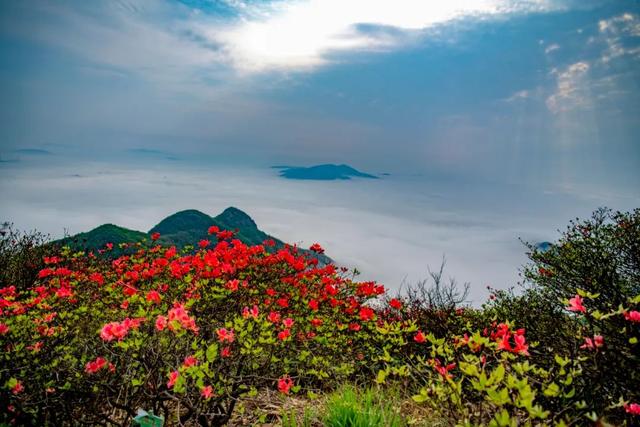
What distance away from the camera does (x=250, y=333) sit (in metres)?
4.39

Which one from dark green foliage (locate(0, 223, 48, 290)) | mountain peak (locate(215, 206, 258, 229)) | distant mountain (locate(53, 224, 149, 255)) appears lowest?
mountain peak (locate(215, 206, 258, 229))

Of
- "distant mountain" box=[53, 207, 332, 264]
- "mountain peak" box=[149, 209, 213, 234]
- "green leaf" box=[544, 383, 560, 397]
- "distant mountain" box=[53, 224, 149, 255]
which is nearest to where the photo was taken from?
"green leaf" box=[544, 383, 560, 397]

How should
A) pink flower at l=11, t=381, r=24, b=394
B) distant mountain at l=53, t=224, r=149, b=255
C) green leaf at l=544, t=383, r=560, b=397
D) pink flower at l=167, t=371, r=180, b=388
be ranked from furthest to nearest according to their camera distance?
distant mountain at l=53, t=224, r=149, b=255, pink flower at l=11, t=381, r=24, b=394, pink flower at l=167, t=371, r=180, b=388, green leaf at l=544, t=383, r=560, b=397

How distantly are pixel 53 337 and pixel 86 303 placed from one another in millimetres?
1970

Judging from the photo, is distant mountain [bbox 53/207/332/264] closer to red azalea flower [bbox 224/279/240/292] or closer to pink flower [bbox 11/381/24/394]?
red azalea flower [bbox 224/279/240/292]

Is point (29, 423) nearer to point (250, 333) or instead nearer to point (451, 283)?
point (250, 333)

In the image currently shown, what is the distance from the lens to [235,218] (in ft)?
312

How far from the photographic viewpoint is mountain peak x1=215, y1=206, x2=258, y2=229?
304 feet

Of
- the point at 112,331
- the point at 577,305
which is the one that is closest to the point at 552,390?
the point at 577,305

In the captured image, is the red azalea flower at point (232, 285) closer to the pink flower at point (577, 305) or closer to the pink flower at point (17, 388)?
the pink flower at point (17, 388)

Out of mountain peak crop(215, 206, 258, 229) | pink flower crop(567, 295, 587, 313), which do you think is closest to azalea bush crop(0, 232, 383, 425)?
pink flower crop(567, 295, 587, 313)

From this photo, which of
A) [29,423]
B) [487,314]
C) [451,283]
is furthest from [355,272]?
[29,423]

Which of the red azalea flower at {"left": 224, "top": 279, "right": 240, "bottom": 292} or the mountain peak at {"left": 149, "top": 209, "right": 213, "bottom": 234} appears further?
the mountain peak at {"left": 149, "top": 209, "right": 213, "bottom": 234}

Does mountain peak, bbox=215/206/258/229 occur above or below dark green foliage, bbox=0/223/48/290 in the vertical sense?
below
